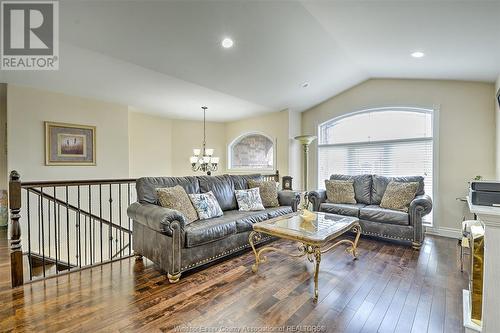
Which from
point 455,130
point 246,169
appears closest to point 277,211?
point 246,169

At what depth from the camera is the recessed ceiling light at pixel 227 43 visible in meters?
3.13

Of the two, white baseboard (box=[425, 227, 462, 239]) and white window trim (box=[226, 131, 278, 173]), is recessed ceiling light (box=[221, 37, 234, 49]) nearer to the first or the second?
white window trim (box=[226, 131, 278, 173])

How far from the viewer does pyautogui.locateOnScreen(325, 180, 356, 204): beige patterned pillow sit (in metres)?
4.41

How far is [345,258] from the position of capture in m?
3.10

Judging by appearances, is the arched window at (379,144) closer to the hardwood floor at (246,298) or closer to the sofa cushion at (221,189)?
the hardwood floor at (246,298)

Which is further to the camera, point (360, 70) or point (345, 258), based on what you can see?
point (360, 70)

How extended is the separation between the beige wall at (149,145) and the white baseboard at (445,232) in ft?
18.8

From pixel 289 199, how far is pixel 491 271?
9.36 ft

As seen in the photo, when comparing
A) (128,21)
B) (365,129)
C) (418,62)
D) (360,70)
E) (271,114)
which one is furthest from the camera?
(271,114)

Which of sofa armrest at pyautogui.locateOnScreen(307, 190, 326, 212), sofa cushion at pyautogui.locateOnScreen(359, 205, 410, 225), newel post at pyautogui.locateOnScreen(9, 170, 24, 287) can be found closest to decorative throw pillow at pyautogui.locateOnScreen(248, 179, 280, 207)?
sofa armrest at pyautogui.locateOnScreen(307, 190, 326, 212)

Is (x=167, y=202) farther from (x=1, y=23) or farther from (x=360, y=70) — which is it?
(x=360, y=70)

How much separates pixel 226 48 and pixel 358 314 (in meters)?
3.26

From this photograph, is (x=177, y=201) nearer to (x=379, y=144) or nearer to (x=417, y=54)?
(x=417, y=54)

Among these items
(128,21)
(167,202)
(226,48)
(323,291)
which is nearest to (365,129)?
(226,48)
